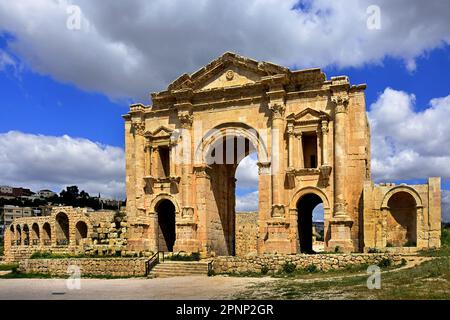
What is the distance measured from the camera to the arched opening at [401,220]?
73.6 feet

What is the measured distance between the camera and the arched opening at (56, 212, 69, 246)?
4591 centimetres

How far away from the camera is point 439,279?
43.2ft

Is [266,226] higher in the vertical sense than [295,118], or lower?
lower

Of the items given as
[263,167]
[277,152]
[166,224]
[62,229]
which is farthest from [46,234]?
[277,152]

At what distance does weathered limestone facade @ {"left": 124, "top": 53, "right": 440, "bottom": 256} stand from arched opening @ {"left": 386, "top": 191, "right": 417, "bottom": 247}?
5cm

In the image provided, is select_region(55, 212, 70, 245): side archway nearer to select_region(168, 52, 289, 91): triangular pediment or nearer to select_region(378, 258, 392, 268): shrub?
select_region(168, 52, 289, 91): triangular pediment

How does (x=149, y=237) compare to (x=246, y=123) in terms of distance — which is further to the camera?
(x=149, y=237)

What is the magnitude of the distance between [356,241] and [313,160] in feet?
16.8

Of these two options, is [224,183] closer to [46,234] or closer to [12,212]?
[46,234]

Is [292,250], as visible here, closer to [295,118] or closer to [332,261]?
[332,261]
